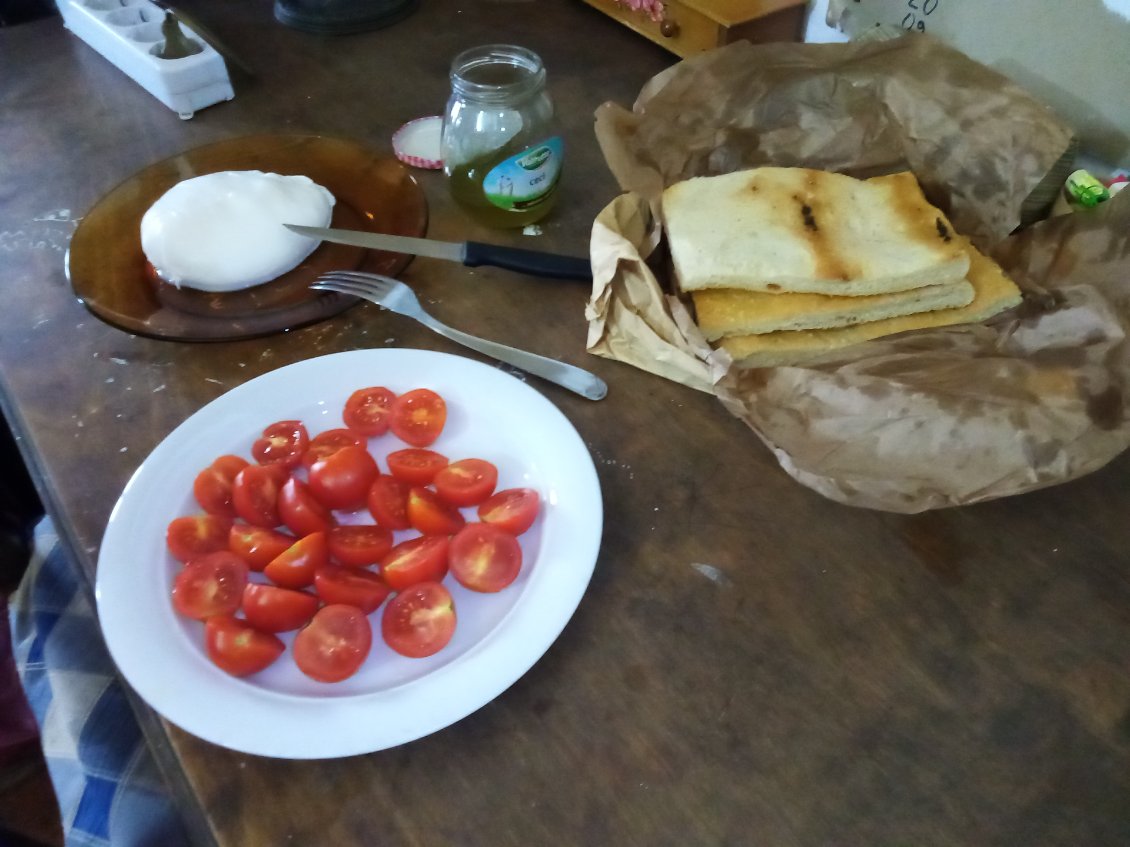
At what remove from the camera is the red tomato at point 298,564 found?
24.2 inches

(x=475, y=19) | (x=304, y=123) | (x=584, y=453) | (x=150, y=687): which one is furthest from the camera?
(x=475, y=19)

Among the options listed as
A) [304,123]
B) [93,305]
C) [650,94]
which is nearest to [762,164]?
[650,94]

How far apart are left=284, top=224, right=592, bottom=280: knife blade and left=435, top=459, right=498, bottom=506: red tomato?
275 millimetres

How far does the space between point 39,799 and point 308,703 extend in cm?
47

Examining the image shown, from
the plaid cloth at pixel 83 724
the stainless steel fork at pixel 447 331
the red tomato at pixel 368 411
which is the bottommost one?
the plaid cloth at pixel 83 724

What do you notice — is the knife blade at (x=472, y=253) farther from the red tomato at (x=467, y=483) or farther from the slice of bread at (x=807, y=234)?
the red tomato at (x=467, y=483)

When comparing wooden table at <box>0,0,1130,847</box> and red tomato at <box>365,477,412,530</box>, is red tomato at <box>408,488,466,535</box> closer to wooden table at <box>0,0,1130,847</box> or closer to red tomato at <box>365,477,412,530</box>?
red tomato at <box>365,477,412,530</box>

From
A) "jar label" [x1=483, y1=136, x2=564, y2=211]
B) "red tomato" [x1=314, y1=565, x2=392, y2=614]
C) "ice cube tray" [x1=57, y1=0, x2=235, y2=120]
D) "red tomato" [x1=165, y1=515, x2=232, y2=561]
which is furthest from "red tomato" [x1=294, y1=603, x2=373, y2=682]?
"ice cube tray" [x1=57, y1=0, x2=235, y2=120]

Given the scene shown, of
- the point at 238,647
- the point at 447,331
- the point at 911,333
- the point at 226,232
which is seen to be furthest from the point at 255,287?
the point at 911,333

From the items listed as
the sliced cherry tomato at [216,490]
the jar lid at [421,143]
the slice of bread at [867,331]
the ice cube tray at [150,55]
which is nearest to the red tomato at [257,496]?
the sliced cherry tomato at [216,490]

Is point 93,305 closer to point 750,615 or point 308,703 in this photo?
point 308,703

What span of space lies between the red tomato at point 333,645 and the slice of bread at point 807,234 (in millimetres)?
444

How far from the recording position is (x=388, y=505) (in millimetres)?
665

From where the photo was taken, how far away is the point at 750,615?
637 mm
